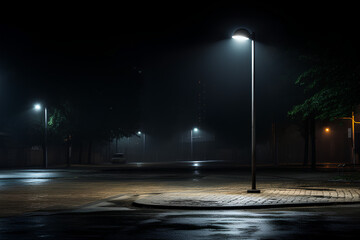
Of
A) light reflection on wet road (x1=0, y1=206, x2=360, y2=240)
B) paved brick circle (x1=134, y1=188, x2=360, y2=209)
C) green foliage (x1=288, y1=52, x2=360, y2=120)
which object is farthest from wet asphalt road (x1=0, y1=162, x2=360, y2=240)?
green foliage (x1=288, y1=52, x2=360, y2=120)

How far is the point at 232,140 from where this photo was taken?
350ft

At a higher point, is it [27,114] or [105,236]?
[27,114]

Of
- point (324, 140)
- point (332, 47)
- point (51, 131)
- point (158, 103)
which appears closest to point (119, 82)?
point (51, 131)

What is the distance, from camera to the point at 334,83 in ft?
102

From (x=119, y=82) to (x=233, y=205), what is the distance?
184 ft

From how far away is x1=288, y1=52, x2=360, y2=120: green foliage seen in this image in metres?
30.2

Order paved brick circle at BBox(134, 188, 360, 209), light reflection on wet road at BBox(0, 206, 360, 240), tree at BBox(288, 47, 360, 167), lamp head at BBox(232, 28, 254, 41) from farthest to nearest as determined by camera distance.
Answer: tree at BBox(288, 47, 360, 167), lamp head at BBox(232, 28, 254, 41), paved brick circle at BBox(134, 188, 360, 209), light reflection on wet road at BBox(0, 206, 360, 240)

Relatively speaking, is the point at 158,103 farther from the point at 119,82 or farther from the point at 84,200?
the point at 84,200

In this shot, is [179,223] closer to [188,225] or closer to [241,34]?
[188,225]

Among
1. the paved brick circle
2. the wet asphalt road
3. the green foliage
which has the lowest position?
the wet asphalt road

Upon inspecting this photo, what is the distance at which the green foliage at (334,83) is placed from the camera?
1190 inches

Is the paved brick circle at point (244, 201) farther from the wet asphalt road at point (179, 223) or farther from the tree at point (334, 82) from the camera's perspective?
the tree at point (334, 82)

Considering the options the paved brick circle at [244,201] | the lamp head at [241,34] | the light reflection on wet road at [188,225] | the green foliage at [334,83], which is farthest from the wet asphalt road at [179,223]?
the green foliage at [334,83]

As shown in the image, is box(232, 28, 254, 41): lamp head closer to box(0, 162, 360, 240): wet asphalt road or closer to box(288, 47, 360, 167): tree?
box(0, 162, 360, 240): wet asphalt road
